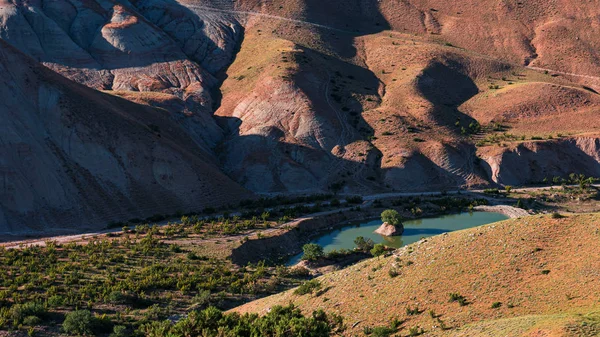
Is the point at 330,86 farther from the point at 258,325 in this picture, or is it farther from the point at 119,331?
the point at 258,325

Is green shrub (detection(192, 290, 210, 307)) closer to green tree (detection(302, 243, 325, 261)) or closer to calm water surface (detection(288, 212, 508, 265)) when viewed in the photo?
green tree (detection(302, 243, 325, 261))

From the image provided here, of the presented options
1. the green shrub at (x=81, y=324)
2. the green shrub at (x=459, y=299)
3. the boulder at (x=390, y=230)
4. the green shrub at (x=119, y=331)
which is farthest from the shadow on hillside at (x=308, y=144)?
the green shrub at (x=459, y=299)

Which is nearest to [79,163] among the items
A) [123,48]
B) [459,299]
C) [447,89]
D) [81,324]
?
[81,324]

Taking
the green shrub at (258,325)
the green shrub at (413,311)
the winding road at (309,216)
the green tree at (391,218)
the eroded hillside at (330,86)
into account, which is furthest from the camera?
the eroded hillside at (330,86)

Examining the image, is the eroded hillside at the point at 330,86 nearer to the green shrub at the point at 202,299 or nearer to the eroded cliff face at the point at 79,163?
the eroded cliff face at the point at 79,163

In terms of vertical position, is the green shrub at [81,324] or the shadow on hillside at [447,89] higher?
the shadow on hillside at [447,89]

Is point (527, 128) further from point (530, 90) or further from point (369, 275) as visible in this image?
point (369, 275)
